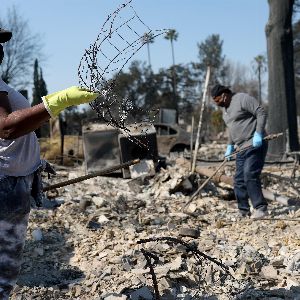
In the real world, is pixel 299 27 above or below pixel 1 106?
above

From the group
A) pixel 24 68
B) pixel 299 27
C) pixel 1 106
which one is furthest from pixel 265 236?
pixel 24 68

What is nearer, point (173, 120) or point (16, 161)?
point (16, 161)

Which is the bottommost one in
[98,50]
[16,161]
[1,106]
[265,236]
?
[265,236]

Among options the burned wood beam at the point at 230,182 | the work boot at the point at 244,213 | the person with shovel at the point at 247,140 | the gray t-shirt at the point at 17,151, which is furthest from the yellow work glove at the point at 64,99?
the burned wood beam at the point at 230,182

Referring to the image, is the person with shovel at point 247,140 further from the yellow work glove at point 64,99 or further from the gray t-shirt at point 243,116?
the yellow work glove at point 64,99

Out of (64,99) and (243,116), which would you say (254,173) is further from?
(64,99)

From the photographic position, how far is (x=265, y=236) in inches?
221

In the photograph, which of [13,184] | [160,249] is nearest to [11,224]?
[13,184]

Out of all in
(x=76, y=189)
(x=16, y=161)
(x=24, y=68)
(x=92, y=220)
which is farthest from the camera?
(x=24, y=68)

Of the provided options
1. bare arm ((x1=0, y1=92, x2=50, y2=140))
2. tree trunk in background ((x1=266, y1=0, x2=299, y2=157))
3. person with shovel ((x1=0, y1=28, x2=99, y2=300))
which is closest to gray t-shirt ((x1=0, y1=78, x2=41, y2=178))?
person with shovel ((x1=0, y1=28, x2=99, y2=300))

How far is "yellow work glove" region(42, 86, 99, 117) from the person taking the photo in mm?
2539

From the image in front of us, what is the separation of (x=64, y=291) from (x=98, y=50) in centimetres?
210

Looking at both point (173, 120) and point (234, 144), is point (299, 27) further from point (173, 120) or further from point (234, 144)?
point (234, 144)

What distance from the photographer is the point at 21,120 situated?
252 cm
